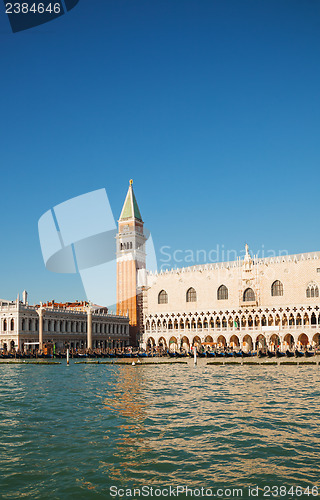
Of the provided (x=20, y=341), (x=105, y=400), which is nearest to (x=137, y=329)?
(x=20, y=341)

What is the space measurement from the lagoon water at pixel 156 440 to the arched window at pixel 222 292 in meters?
40.2

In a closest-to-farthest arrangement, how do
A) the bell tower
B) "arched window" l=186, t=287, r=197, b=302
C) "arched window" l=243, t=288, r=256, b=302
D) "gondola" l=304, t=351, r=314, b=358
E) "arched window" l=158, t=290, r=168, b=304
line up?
1. "gondola" l=304, t=351, r=314, b=358
2. "arched window" l=243, t=288, r=256, b=302
3. "arched window" l=186, t=287, r=197, b=302
4. "arched window" l=158, t=290, r=168, b=304
5. the bell tower

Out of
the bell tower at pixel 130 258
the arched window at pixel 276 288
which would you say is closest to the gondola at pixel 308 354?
the arched window at pixel 276 288

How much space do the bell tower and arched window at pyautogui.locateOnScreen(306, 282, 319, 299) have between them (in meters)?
29.8

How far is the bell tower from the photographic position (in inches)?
3084

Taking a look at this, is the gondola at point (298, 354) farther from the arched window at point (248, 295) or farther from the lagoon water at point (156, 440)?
the lagoon water at point (156, 440)

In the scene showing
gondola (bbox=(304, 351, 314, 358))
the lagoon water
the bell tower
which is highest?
the bell tower

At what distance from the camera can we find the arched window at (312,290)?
180ft

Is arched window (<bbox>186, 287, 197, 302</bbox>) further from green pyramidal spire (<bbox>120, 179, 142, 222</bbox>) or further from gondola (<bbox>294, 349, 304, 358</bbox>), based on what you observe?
green pyramidal spire (<bbox>120, 179, 142, 222</bbox>)

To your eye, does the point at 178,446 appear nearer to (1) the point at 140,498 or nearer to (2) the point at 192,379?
(1) the point at 140,498

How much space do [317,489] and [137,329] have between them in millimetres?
73341

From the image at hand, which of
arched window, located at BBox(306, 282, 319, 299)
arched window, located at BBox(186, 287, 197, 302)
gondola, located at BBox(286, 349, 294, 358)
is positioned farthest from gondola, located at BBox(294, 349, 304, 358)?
arched window, located at BBox(186, 287, 197, 302)

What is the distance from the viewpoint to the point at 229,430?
1238 cm

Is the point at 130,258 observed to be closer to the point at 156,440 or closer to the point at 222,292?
the point at 222,292
